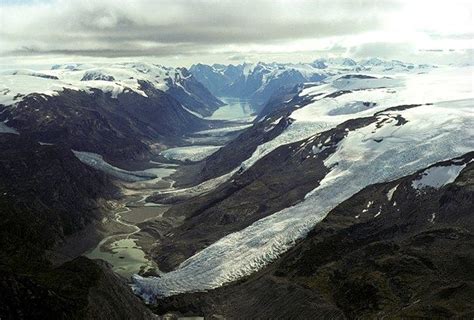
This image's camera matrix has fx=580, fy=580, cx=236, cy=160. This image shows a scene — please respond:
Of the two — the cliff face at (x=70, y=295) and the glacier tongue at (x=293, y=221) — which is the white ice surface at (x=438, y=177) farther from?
the cliff face at (x=70, y=295)

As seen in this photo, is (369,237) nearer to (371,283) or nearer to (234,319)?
(371,283)

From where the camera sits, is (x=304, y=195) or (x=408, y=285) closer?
(x=408, y=285)

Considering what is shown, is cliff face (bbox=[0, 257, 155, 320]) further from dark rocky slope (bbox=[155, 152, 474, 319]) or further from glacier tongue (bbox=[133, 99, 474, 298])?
glacier tongue (bbox=[133, 99, 474, 298])

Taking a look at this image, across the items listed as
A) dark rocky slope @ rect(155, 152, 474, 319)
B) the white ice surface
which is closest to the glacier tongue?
dark rocky slope @ rect(155, 152, 474, 319)

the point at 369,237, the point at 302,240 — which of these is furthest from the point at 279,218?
the point at 369,237

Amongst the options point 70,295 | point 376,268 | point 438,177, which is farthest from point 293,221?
point 70,295

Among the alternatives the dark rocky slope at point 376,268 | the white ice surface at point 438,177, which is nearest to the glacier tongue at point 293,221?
the dark rocky slope at point 376,268

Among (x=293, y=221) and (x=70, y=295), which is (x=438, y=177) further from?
(x=70, y=295)
